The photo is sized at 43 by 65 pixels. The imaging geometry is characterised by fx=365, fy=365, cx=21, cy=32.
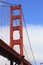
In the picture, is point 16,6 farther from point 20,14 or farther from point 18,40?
point 18,40

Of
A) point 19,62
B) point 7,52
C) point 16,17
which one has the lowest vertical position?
point 19,62

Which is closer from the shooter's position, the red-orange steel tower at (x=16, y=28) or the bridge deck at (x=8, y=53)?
the bridge deck at (x=8, y=53)

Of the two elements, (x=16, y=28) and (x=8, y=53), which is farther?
(x=16, y=28)

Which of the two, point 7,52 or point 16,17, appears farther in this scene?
point 16,17

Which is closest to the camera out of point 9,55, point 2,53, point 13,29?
Result: point 2,53

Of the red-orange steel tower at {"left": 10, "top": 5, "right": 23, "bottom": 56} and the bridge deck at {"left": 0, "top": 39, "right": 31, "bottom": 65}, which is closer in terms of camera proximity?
the bridge deck at {"left": 0, "top": 39, "right": 31, "bottom": 65}

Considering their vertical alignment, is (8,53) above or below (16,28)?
below

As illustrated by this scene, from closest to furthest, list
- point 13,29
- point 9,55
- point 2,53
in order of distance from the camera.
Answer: point 2,53, point 9,55, point 13,29

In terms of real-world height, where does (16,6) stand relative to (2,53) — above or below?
above

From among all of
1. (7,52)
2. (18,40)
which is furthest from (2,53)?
(18,40)

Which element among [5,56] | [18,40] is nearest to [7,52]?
[5,56]

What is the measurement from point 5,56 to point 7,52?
135 cm

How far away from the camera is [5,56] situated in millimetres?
46125

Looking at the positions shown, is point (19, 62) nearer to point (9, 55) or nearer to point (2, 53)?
point (9, 55)
